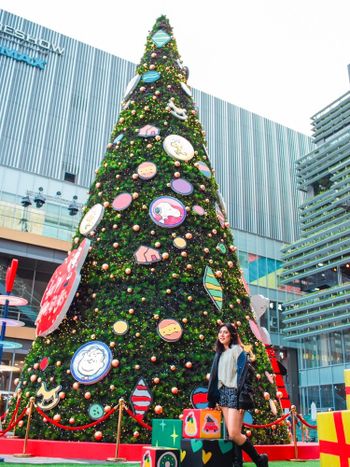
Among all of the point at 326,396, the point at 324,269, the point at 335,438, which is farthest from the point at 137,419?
the point at 324,269

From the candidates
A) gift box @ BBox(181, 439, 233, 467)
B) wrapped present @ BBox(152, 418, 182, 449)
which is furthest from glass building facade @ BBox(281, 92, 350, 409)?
gift box @ BBox(181, 439, 233, 467)

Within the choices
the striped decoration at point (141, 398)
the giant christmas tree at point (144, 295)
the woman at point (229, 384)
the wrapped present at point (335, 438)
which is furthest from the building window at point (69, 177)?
the wrapped present at point (335, 438)

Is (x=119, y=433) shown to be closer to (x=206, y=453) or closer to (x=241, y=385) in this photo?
(x=206, y=453)

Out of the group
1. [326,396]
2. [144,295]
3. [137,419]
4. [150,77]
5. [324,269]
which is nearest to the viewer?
[137,419]

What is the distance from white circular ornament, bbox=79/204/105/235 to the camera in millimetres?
7884

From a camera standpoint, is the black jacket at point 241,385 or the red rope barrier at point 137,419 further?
the red rope barrier at point 137,419

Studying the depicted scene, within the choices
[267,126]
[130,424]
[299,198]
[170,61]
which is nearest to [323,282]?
[299,198]

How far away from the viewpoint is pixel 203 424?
186 inches

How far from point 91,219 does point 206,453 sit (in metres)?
4.60

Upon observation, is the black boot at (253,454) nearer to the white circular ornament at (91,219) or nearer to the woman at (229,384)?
the woman at (229,384)

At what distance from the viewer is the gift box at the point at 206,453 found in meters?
4.30

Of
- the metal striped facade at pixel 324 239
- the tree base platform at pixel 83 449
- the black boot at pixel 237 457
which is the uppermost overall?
the metal striped facade at pixel 324 239

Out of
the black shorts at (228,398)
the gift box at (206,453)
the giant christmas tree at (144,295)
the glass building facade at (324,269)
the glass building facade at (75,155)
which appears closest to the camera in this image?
the gift box at (206,453)

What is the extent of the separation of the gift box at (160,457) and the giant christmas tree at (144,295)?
206 centimetres
